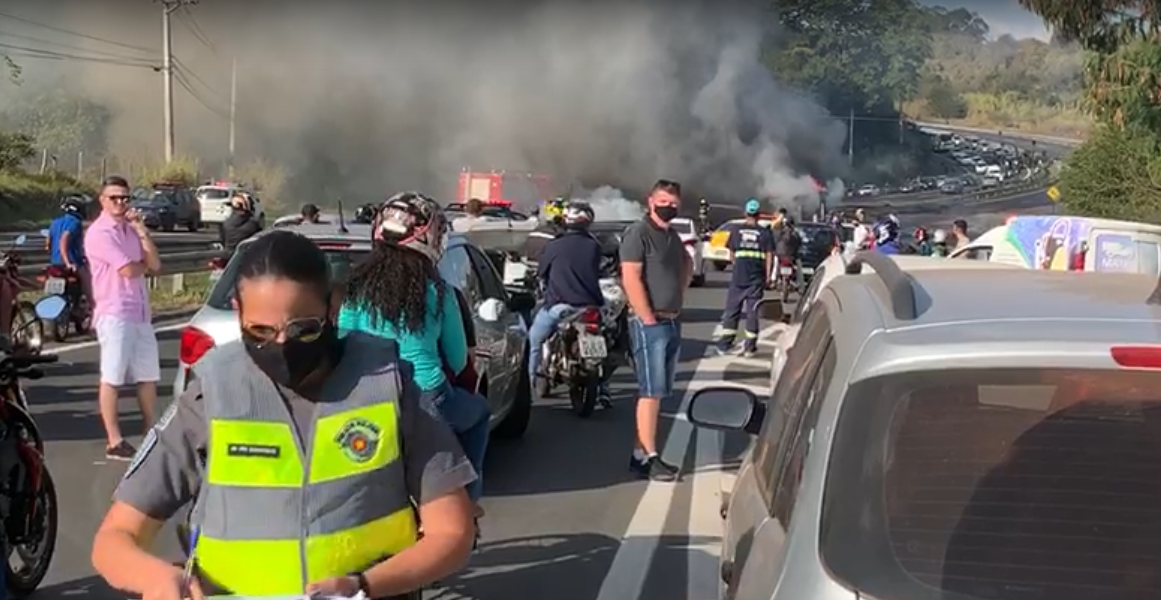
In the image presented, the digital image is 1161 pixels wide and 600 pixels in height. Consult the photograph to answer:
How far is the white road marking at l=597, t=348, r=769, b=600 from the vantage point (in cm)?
661

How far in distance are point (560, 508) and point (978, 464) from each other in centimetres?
553

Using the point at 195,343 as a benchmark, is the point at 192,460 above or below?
above

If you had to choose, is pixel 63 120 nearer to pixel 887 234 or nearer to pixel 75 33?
pixel 75 33

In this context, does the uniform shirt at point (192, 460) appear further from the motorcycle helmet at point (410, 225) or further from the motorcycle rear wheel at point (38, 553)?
A: the motorcycle rear wheel at point (38, 553)

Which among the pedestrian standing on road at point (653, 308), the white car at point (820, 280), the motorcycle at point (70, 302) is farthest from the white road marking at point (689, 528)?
the motorcycle at point (70, 302)

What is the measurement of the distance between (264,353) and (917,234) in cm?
3034

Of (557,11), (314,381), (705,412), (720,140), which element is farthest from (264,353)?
(557,11)

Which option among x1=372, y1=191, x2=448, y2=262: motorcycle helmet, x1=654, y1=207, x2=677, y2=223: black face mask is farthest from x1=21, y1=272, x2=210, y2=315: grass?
x1=372, y1=191, x2=448, y2=262: motorcycle helmet

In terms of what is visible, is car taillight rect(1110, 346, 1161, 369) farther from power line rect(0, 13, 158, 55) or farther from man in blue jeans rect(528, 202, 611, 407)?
power line rect(0, 13, 158, 55)

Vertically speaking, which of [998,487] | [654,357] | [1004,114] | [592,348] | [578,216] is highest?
[1004,114]

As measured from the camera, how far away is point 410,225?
5.74 meters

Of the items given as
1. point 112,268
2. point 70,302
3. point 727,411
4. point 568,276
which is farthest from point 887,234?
point 727,411

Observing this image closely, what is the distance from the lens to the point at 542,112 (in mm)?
51906

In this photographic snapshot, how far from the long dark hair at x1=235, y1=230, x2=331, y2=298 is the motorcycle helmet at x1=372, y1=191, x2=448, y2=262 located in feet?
8.74
